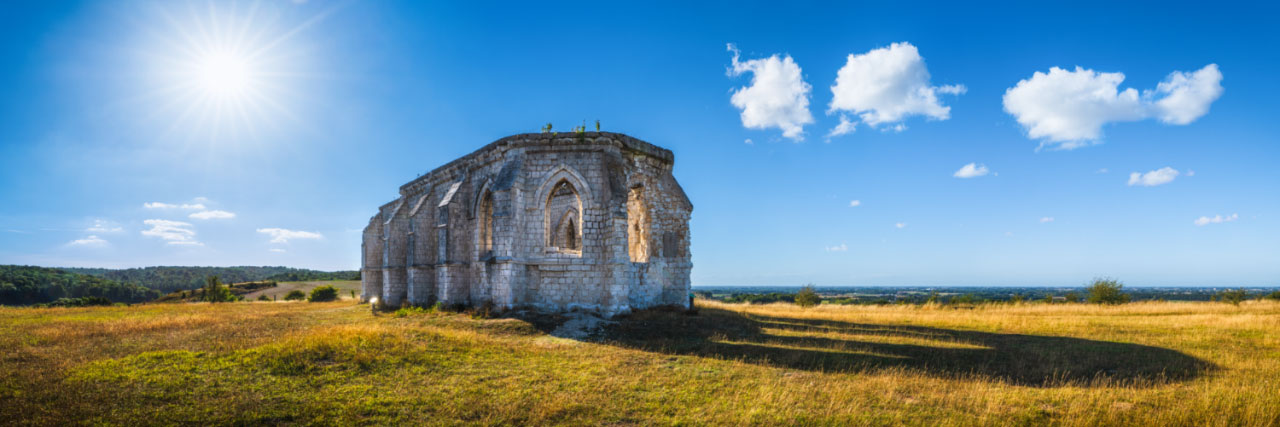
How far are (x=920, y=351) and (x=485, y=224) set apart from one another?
13.5 meters

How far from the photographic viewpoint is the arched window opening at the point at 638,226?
17.6m

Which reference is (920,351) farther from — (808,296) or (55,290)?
(55,290)

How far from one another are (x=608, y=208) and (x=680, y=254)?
387cm

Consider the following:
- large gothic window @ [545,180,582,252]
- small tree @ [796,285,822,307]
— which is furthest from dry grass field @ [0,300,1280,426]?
small tree @ [796,285,822,307]

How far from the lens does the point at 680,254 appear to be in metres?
18.2

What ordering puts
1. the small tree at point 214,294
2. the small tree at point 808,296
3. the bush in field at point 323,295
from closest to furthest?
the small tree at point 808,296 < the small tree at point 214,294 < the bush in field at point 323,295

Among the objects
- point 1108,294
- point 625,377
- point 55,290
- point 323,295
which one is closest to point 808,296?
point 1108,294

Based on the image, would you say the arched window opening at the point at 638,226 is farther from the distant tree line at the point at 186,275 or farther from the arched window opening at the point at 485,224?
the distant tree line at the point at 186,275

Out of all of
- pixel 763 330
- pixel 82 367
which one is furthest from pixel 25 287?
pixel 763 330

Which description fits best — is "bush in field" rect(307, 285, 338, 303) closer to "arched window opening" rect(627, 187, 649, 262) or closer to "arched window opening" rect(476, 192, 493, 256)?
"arched window opening" rect(476, 192, 493, 256)

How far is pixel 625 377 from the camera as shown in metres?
7.97

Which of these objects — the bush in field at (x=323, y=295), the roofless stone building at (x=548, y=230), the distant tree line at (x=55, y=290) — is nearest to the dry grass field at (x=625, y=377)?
the roofless stone building at (x=548, y=230)

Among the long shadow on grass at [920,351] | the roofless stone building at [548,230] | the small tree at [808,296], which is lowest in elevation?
the small tree at [808,296]

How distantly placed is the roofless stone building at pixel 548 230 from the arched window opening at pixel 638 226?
39 millimetres
